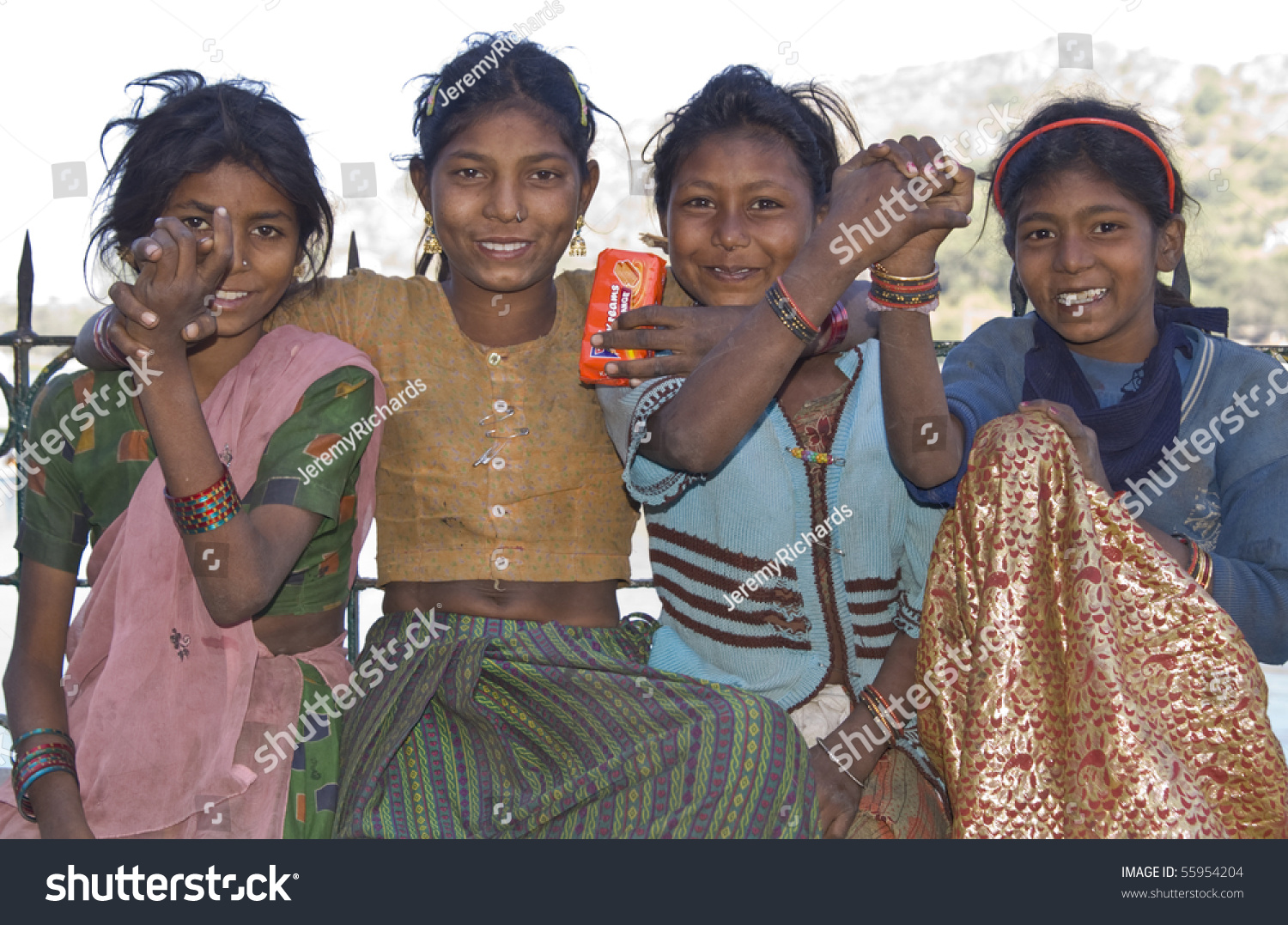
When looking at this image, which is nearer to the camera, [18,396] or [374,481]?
[374,481]

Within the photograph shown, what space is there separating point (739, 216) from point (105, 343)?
1530mm

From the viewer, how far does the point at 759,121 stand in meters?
2.80

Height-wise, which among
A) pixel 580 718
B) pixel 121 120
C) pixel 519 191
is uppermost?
pixel 121 120

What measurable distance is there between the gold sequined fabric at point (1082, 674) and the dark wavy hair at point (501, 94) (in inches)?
56.7

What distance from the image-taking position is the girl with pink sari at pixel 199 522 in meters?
2.29

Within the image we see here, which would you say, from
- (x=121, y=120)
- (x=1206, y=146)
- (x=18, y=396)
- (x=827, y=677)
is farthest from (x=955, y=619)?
(x=1206, y=146)

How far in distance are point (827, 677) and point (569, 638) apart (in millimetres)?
646

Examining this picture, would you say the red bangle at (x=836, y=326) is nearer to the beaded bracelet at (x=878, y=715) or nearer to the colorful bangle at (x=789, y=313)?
the colorful bangle at (x=789, y=313)

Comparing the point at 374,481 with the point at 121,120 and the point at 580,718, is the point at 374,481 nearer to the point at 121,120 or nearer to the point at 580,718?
the point at 580,718

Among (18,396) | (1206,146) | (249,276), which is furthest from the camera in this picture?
(1206,146)

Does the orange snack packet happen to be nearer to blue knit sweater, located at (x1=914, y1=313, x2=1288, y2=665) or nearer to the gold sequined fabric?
blue knit sweater, located at (x1=914, y1=313, x2=1288, y2=665)

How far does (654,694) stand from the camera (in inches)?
93.9

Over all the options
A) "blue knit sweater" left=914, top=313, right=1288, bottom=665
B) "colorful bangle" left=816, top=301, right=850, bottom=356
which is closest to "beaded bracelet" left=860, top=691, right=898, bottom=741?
"blue knit sweater" left=914, top=313, right=1288, bottom=665

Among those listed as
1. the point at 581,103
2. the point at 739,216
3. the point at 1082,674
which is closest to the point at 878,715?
the point at 1082,674
